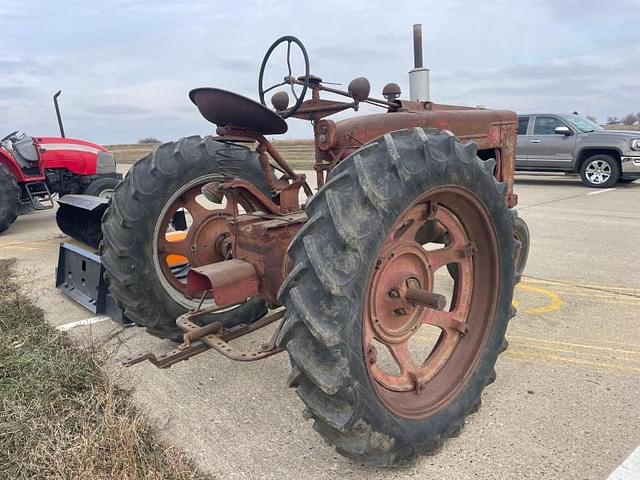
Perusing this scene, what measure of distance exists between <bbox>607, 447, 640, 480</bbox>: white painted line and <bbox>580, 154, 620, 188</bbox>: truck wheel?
10.6 m

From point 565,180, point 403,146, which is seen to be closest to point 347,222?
point 403,146

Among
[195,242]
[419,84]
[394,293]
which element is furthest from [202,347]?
[419,84]

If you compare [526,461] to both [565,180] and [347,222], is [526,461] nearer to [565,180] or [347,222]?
[347,222]

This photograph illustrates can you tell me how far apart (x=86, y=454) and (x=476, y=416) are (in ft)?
5.83

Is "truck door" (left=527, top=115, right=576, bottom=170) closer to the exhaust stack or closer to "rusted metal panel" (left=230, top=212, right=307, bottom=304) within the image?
the exhaust stack

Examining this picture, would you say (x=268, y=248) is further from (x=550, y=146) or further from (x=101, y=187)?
(x=550, y=146)

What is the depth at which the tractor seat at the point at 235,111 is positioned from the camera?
229 centimetres

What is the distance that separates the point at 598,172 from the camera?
443 inches

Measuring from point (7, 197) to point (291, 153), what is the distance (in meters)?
18.2

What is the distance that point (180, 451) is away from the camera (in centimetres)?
217

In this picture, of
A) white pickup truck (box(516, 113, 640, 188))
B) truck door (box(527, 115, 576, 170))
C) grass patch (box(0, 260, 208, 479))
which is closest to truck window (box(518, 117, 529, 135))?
white pickup truck (box(516, 113, 640, 188))

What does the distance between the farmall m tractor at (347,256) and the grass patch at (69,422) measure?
1.03 feet

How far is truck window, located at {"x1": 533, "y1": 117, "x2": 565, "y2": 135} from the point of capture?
38.5ft

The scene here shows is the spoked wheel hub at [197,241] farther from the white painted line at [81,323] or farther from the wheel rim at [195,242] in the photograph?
the white painted line at [81,323]
